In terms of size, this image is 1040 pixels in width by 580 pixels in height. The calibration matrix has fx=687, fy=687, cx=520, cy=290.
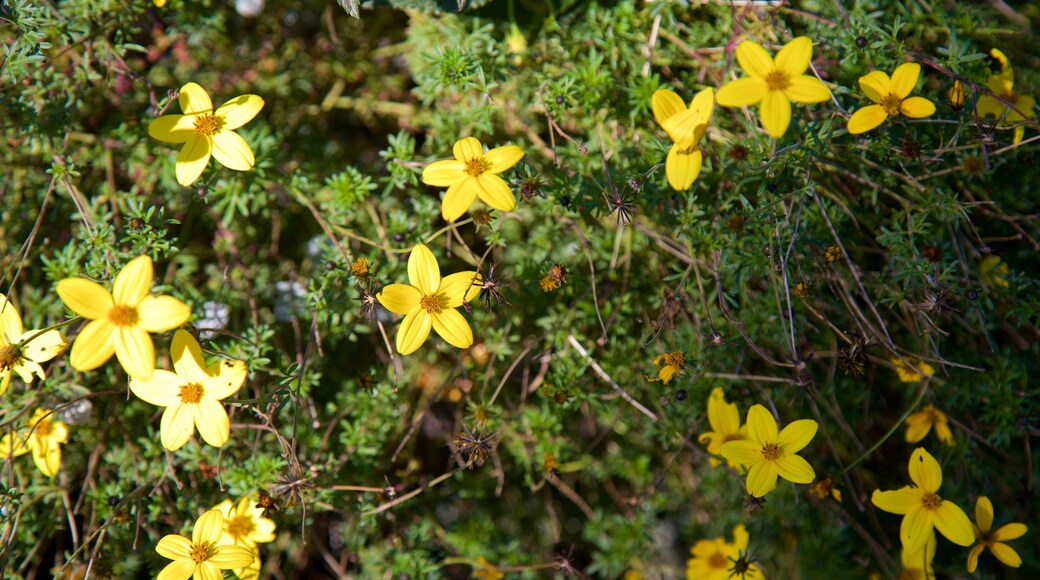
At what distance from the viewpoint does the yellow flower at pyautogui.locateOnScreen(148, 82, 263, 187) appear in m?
1.54

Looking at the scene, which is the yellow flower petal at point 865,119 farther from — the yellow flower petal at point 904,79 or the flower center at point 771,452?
the flower center at point 771,452

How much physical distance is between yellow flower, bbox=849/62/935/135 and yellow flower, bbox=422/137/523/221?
0.75 meters

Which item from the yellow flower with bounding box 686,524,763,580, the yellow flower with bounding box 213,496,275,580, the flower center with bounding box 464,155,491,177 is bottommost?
the yellow flower with bounding box 686,524,763,580

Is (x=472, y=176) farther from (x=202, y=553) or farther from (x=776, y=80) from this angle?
(x=202, y=553)

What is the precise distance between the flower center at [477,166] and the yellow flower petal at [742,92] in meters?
0.50

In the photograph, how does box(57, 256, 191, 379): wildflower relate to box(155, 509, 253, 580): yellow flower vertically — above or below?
above

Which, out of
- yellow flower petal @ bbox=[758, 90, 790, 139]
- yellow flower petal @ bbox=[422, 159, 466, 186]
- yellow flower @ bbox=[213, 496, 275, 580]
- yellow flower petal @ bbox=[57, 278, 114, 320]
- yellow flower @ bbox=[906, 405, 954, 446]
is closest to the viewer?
yellow flower petal @ bbox=[57, 278, 114, 320]

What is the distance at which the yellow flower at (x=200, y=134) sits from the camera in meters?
1.54

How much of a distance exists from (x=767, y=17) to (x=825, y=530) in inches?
59.0

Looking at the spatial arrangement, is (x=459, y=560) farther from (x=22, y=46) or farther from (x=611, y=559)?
(x=22, y=46)

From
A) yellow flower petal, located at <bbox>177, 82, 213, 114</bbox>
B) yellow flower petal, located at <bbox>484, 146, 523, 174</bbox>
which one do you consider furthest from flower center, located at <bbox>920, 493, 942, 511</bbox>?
Answer: yellow flower petal, located at <bbox>177, 82, 213, 114</bbox>

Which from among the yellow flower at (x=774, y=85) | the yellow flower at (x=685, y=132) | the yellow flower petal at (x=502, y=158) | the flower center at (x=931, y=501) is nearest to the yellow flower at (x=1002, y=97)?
the yellow flower at (x=774, y=85)

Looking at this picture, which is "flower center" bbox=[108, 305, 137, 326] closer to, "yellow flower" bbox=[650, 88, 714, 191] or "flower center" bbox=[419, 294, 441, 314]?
"flower center" bbox=[419, 294, 441, 314]

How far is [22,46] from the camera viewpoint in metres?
1.60
